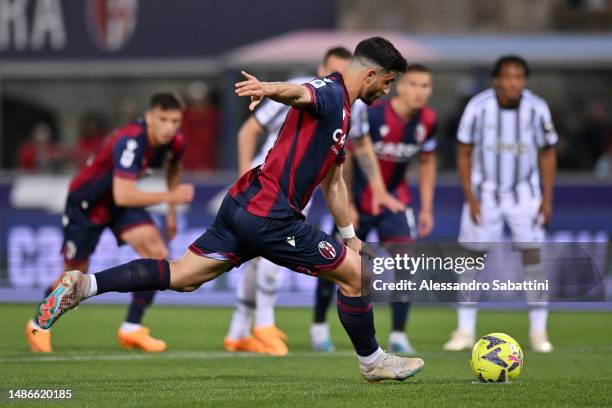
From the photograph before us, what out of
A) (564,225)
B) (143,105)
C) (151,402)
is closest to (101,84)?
(143,105)

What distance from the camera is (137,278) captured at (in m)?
7.82

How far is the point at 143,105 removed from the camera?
74.6 ft

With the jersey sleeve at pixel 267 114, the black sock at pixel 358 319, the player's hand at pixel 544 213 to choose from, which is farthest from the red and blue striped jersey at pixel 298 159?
the player's hand at pixel 544 213

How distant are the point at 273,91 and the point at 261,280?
390 cm

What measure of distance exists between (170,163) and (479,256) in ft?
12.4

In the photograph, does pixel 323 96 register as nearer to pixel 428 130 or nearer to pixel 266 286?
pixel 266 286

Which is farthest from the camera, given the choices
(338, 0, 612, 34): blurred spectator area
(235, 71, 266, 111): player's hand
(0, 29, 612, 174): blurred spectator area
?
(338, 0, 612, 34): blurred spectator area

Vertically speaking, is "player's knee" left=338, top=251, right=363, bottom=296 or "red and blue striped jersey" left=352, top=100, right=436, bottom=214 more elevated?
"red and blue striped jersey" left=352, top=100, right=436, bottom=214

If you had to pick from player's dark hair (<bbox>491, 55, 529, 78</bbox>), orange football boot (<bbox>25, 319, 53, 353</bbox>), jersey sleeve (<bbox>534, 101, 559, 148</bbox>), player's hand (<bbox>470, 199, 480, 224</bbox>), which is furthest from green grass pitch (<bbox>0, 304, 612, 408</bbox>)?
player's dark hair (<bbox>491, 55, 529, 78</bbox>)

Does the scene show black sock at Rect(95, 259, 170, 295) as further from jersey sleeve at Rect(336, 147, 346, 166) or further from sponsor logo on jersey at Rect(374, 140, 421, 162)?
sponsor logo on jersey at Rect(374, 140, 421, 162)

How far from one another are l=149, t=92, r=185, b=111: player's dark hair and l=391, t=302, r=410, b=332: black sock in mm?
2282

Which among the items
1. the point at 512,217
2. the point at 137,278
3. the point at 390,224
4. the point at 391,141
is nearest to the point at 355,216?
the point at 390,224

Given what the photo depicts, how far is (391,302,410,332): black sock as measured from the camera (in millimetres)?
10703

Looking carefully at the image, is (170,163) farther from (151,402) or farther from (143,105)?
(143,105)
